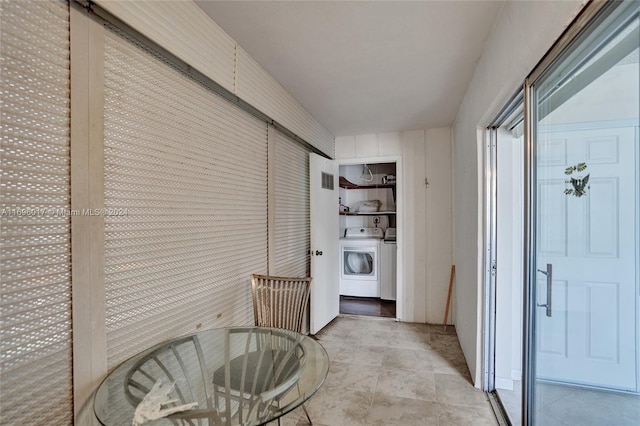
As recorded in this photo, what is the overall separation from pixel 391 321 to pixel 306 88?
122 inches

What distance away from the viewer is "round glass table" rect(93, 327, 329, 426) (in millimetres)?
1058

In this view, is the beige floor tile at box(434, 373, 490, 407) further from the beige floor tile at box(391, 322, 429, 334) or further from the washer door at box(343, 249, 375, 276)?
the washer door at box(343, 249, 375, 276)

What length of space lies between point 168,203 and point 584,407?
2.15 metres

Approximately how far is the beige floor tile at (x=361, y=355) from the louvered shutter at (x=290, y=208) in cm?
93

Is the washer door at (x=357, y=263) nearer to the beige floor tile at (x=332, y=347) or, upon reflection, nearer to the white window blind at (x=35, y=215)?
the beige floor tile at (x=332, y=347)

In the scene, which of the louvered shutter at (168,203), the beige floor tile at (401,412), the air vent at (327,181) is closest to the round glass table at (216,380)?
the louvered shutter at (168,203)

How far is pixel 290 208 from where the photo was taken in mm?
3176

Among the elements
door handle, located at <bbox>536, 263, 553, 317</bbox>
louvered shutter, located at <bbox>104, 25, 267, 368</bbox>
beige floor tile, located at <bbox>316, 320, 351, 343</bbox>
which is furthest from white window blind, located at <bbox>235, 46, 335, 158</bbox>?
beige floor tile, located at <bbox>316, 320, 351, 343</bbox>

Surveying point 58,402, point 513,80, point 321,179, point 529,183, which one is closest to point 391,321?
point 321,179

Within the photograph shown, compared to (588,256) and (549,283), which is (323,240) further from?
(588,256)

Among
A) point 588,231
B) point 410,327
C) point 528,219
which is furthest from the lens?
point 410,327

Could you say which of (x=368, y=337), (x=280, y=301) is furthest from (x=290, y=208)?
(x=368, y=337)

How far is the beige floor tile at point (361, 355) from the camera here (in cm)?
289

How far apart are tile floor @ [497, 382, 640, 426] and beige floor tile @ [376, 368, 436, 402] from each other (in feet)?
3.12
